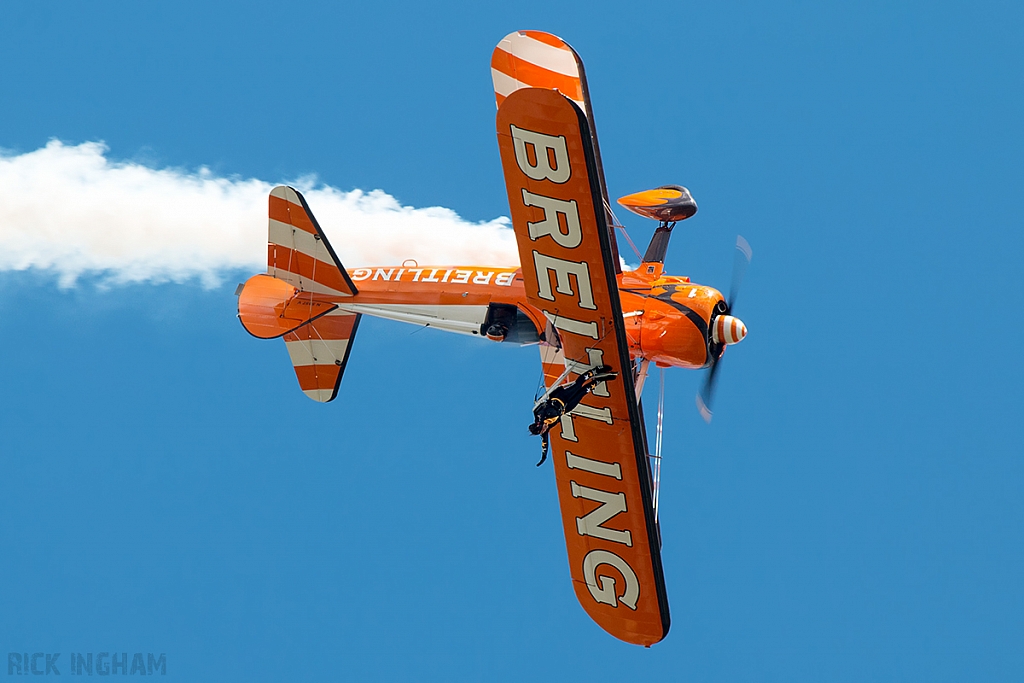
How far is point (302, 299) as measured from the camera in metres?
16.7

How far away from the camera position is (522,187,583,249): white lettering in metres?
12.5

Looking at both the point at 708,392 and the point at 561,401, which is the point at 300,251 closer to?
the point at 561,401

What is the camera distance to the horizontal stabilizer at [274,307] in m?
16.7

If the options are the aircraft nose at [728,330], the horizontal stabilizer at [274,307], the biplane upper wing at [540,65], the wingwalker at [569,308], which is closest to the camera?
the wingwalker at [569,308]

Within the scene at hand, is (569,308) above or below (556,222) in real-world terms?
below

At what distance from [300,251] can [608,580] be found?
614 cm

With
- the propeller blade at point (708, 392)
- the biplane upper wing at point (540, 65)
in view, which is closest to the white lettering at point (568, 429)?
the propeller blade at point (708, 392)

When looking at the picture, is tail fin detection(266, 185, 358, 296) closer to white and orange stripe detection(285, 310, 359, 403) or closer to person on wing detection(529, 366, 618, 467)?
white and orange stripe detection(285, 310, 359, 403)

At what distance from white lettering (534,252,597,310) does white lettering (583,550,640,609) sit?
13.2 ft

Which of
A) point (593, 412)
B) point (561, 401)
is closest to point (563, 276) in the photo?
point (561, 401)

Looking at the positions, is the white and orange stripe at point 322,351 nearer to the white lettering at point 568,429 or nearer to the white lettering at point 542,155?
the white lettering at point 568,429

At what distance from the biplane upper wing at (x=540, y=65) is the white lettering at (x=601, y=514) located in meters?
4.94

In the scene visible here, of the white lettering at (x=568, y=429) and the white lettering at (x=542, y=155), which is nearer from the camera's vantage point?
the white lettering at (x=542, y=155)

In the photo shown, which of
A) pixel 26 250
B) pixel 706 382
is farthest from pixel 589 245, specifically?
pixel 26 250
